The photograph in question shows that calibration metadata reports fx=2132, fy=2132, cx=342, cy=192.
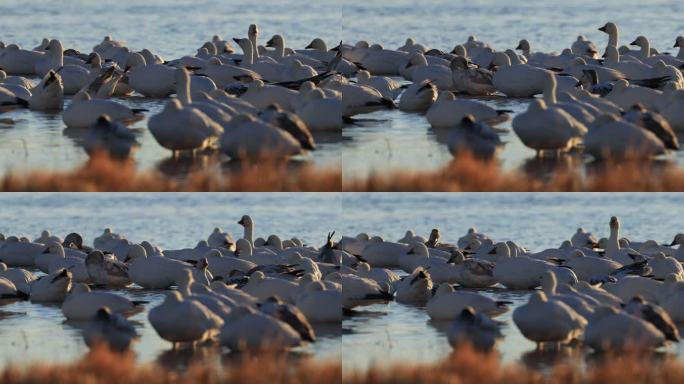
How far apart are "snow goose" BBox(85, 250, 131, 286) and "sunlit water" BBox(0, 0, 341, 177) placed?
254 centimetres

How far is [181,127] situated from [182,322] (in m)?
3.44

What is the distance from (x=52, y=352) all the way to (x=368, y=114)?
10202 mm

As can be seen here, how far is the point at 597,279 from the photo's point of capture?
3616 cm

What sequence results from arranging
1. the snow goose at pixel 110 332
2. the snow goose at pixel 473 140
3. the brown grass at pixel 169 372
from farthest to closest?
the snow goose at pixel 473 140, the snow goose at pixel 110 332, the brown grass at pixel 169 372

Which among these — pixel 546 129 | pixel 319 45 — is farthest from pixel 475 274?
pixel 319 45

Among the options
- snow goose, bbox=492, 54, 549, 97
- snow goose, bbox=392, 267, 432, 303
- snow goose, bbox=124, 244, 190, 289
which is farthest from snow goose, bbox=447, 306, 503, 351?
snow goose, bbox=492, 54, 549, 97

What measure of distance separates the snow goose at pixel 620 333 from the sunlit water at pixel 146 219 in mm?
6540

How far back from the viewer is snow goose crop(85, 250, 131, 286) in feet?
120

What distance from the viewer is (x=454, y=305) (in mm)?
30953

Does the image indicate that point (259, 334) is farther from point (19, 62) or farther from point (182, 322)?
point (19, 62)

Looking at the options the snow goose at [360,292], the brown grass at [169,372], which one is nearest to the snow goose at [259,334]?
the brown grass at [169,372]

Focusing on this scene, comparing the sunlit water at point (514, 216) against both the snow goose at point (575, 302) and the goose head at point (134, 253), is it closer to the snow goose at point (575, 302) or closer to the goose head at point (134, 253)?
the snow goose at point (575, 302)

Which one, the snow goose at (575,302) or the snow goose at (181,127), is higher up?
the snow goose at (181,127)

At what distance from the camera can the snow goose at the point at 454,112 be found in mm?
34656
